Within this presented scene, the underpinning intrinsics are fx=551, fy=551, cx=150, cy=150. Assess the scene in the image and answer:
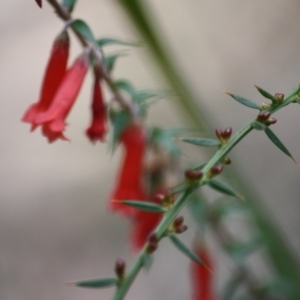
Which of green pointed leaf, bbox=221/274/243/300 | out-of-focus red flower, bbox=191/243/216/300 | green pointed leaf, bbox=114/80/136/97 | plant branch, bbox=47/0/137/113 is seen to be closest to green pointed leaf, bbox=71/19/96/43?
plant branch, bbox=47/0/137/113

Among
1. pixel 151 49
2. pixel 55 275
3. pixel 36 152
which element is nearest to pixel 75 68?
pixel 151 49

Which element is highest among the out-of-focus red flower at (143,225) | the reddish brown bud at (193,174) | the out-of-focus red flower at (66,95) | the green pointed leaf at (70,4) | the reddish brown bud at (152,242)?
the green pointed leaf at (70,4)

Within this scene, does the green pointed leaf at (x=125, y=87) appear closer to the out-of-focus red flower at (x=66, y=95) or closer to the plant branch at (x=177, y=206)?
the out-of-focus red flower at (x=66, y=95)

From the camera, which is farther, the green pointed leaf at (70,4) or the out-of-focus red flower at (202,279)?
the out-of-focus red flower at (202,279)

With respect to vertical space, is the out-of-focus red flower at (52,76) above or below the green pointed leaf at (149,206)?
above

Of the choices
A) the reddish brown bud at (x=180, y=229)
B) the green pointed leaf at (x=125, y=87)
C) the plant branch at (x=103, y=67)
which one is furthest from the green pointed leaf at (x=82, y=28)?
the reddish brown bud at (x=180, y=229)

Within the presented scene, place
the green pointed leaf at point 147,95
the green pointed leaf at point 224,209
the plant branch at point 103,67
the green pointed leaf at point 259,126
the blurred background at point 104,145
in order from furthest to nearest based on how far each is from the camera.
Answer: the blurred background at point 104,145 < the green pointed leaf at point 224,209 < the green pointed leaf at point 147,95 < the plant branch at point 103,67 < the green pointed leaf at point 259,126

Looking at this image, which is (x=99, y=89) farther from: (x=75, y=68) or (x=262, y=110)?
(x=262, y=110)
